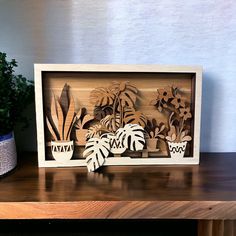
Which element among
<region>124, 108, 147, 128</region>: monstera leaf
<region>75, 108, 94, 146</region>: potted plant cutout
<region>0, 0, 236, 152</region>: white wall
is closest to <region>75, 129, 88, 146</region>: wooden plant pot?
<region>75, 108, 94, 146</region>: potted plant cutout

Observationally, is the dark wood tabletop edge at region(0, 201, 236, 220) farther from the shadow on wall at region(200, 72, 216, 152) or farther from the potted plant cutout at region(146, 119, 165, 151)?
the shadow on wall at region(200, 72, 216, 152)

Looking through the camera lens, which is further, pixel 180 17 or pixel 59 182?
pixel 180 17

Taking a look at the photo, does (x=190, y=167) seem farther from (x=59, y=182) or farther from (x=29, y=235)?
(x=29, y=235)

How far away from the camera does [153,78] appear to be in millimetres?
836

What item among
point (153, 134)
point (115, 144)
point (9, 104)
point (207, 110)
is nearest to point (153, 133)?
point (153, 134)

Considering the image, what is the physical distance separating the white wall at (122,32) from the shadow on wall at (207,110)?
0.02 meters

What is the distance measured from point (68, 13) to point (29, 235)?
0.66m

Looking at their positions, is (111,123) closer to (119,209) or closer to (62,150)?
(62,150)

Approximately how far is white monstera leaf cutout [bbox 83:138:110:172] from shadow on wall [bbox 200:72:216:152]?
36 centimetres

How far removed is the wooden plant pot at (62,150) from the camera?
793 mm

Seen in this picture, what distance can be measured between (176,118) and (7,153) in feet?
1.57

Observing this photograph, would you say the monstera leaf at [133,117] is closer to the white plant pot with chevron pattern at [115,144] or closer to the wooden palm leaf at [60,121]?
the white plant pot with chevron pattern at [115,144]

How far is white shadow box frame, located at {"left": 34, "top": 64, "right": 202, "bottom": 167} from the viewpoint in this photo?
2.57 feet

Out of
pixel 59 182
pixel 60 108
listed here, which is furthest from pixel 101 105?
pixel 59 182
